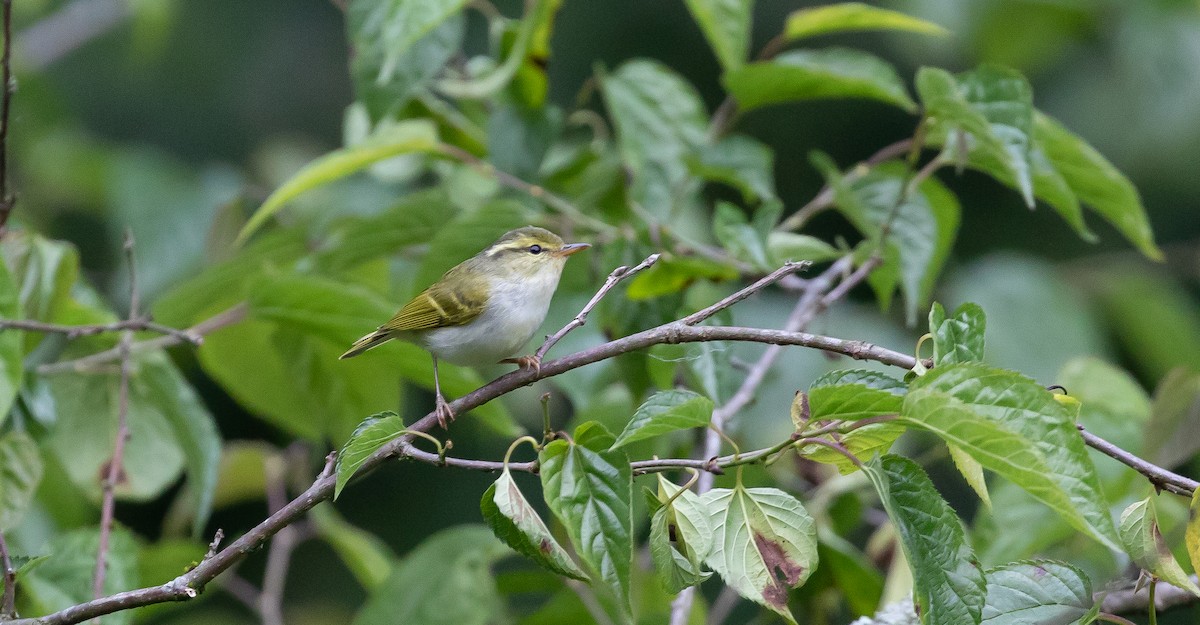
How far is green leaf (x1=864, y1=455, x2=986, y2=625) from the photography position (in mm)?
1376

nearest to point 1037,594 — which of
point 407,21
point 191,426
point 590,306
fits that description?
point 590,306

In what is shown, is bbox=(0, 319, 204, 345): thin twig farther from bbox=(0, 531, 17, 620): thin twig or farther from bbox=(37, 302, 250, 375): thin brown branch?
bbox=(0, 531, 17, 620): thin twig

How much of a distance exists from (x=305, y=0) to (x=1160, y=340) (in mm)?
5688

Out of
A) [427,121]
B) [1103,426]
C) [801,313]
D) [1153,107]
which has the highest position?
[427,121]

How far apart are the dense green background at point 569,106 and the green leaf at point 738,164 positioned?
1.11 m

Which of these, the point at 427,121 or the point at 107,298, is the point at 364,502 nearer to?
the point at 107,298

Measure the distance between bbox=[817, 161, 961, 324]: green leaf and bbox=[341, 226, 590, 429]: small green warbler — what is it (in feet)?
2.14

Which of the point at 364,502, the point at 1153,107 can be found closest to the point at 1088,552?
the point at 1153,107

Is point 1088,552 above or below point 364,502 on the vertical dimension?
above

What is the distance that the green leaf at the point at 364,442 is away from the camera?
4.64 feet

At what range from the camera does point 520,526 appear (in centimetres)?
143

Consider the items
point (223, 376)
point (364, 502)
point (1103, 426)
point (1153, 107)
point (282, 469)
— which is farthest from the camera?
point (364, 502)

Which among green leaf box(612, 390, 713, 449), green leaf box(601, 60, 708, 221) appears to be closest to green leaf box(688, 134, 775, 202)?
green leaf box(601, 60, 708, 221)

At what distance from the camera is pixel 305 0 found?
24.0 ft
